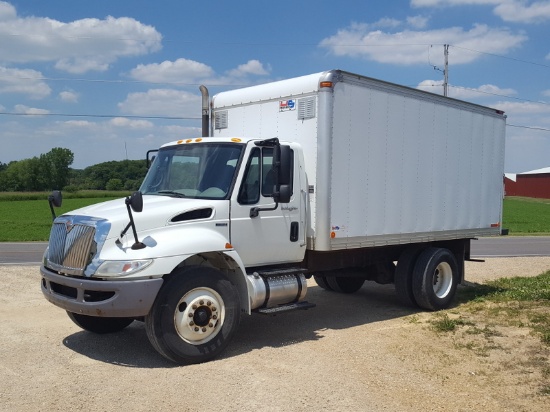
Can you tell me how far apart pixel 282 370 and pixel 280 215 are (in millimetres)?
2091

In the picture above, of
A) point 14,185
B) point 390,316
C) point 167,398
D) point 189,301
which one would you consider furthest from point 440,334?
point 14,185

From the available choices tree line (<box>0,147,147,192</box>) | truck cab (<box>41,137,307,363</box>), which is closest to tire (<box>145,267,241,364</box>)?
truck cab (<box>41,137,307,363</box>)

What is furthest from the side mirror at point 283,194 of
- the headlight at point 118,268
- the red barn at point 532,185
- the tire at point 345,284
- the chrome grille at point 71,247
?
the red barn at point 532,185

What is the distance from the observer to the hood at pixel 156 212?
21.3ft

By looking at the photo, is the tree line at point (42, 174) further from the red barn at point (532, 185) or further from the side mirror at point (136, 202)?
the side mirror at point (136, 202)

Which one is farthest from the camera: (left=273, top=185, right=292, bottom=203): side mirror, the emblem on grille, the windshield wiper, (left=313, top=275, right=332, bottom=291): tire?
(left=313, top=275, right=332, bottom=291): tire

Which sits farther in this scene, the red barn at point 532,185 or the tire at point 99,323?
the red barn at point 532,185

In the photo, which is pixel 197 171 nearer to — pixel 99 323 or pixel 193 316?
pixel 193 316

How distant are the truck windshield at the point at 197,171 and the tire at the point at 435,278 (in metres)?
3.94

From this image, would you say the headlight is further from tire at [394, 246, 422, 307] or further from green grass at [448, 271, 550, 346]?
tire at [394, 246, 422, 307]

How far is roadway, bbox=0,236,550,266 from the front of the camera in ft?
55.6

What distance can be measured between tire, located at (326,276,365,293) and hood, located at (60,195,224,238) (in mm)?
4638

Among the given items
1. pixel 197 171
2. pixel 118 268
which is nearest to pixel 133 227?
pixel 118 268

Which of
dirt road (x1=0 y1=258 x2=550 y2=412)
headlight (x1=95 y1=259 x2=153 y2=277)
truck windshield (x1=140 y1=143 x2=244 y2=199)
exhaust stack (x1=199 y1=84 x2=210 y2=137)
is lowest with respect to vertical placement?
dirt road (x1=0 y1=258 x2=550 y2=412)
